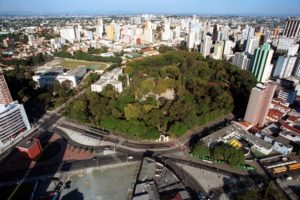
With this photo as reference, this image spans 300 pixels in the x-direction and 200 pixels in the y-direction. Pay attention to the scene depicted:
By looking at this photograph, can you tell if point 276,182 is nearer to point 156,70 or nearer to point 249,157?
point 249,157

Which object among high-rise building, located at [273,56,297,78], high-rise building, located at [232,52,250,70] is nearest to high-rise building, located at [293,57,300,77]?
high-rise building, located at [273,56,297,78]

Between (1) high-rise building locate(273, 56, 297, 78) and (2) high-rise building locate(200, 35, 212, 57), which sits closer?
(1) high-rise building locate(273, 56, 297, 78)

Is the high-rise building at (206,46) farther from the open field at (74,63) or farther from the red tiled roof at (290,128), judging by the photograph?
the red tiled roof at (290,128)

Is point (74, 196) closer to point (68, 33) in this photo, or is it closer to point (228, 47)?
point (228, 47)

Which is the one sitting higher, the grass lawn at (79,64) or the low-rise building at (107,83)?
the low-rise building at (107,83)

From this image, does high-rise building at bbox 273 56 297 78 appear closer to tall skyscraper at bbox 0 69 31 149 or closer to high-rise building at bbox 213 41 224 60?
high-rise building at bbox 213 41 224 60

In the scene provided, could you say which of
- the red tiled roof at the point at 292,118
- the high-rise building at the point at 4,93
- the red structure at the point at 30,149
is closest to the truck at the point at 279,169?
the red tiled roof at the point at 292,118
